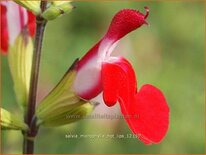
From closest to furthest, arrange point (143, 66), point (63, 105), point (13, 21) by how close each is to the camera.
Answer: point (63, 105) → point (13, 21) → point (143, 66)

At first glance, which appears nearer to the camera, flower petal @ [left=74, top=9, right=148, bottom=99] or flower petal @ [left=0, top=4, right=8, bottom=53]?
flower petal @ [left=74, top=9, right=148, bottom=99]

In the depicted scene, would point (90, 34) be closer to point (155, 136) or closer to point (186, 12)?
point (186, 12)

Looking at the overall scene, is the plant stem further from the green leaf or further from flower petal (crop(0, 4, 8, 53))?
flower petal (crop(0, 4, 8, 53))

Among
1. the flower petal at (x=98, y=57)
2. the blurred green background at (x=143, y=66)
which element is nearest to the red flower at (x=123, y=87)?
the flower petal at (x=98, y=57)

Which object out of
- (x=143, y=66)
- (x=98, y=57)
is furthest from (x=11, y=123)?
(x=143, y=66)

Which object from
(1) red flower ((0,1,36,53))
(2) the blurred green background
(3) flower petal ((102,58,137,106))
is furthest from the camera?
(2) the blurred green background

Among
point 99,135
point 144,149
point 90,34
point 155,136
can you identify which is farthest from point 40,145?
point 155,136

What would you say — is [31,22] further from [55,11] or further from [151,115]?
[151,115]

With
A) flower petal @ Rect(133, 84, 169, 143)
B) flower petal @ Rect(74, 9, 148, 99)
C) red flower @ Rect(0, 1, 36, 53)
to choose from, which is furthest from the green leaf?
flower petal @ Rect(133, 84, 169, 143)
